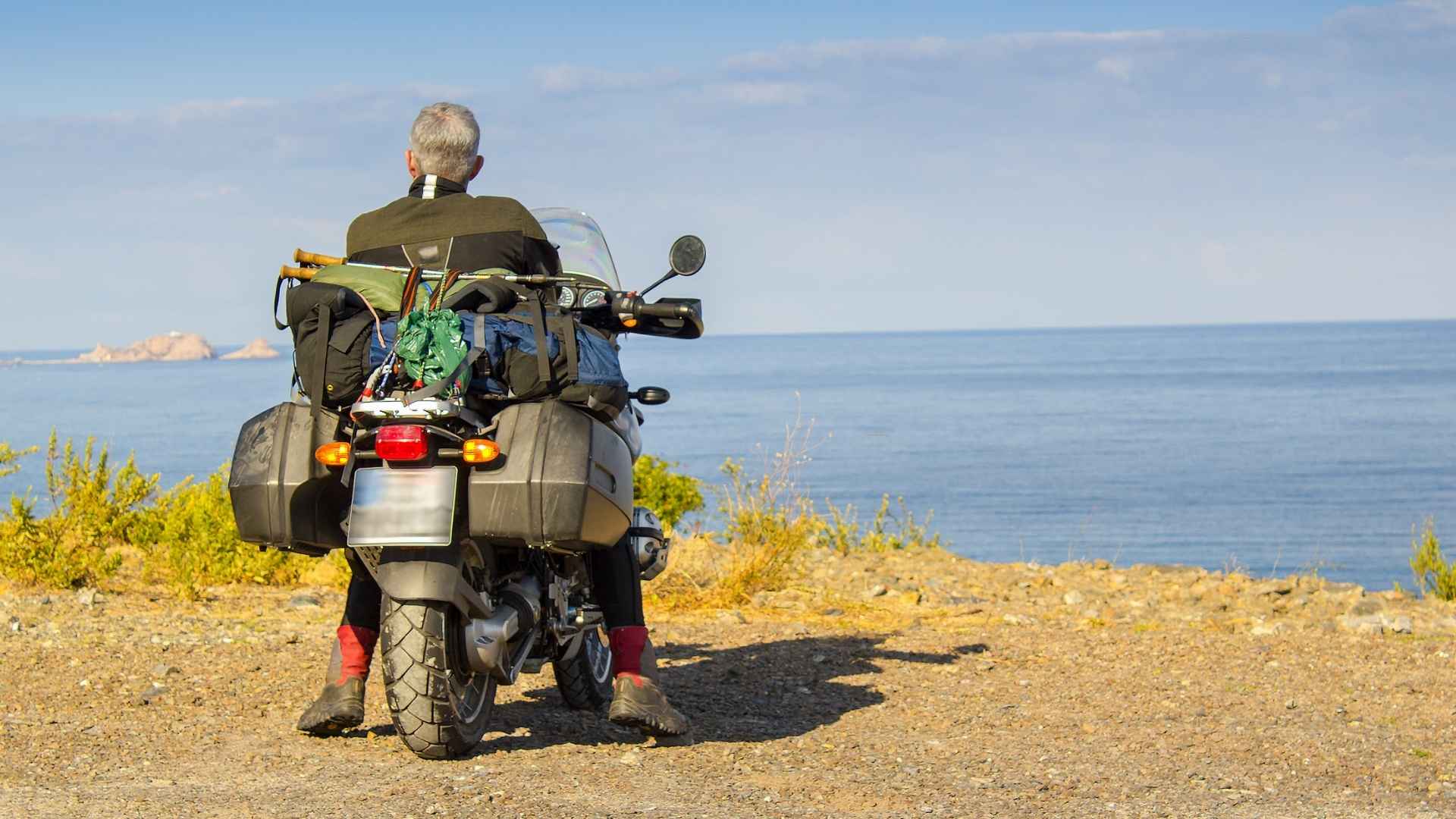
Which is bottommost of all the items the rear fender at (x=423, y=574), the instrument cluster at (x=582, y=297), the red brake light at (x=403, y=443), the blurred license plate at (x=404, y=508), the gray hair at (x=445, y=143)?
the rear fender at (x=423, y=574)

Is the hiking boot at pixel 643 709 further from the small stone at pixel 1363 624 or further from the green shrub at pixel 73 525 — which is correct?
the green shrub at pixel 73 525

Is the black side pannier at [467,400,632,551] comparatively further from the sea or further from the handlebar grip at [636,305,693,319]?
the sea

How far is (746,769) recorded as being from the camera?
18.6ft

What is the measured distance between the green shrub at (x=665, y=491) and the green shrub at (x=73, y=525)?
4142mm

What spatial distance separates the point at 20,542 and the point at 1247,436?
57783mm

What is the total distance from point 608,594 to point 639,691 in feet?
1.27

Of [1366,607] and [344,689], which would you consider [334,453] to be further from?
[1366,607]

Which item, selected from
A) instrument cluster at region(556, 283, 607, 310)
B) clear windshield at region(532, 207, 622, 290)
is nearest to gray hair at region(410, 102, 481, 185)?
clear windshield at region(532, 207, 622, 290)

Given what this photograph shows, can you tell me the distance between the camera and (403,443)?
5.10 m

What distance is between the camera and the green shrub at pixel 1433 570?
1148 centimetres

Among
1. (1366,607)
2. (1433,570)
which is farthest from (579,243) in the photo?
(1433,570)

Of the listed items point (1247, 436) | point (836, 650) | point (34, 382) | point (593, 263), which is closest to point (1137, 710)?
point (836, 650)

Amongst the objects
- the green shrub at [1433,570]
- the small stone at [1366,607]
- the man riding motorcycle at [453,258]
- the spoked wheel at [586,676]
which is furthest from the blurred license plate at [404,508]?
the green shrub at [1433,570]

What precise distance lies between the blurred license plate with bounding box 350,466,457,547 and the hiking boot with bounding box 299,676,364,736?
1.00 metres
